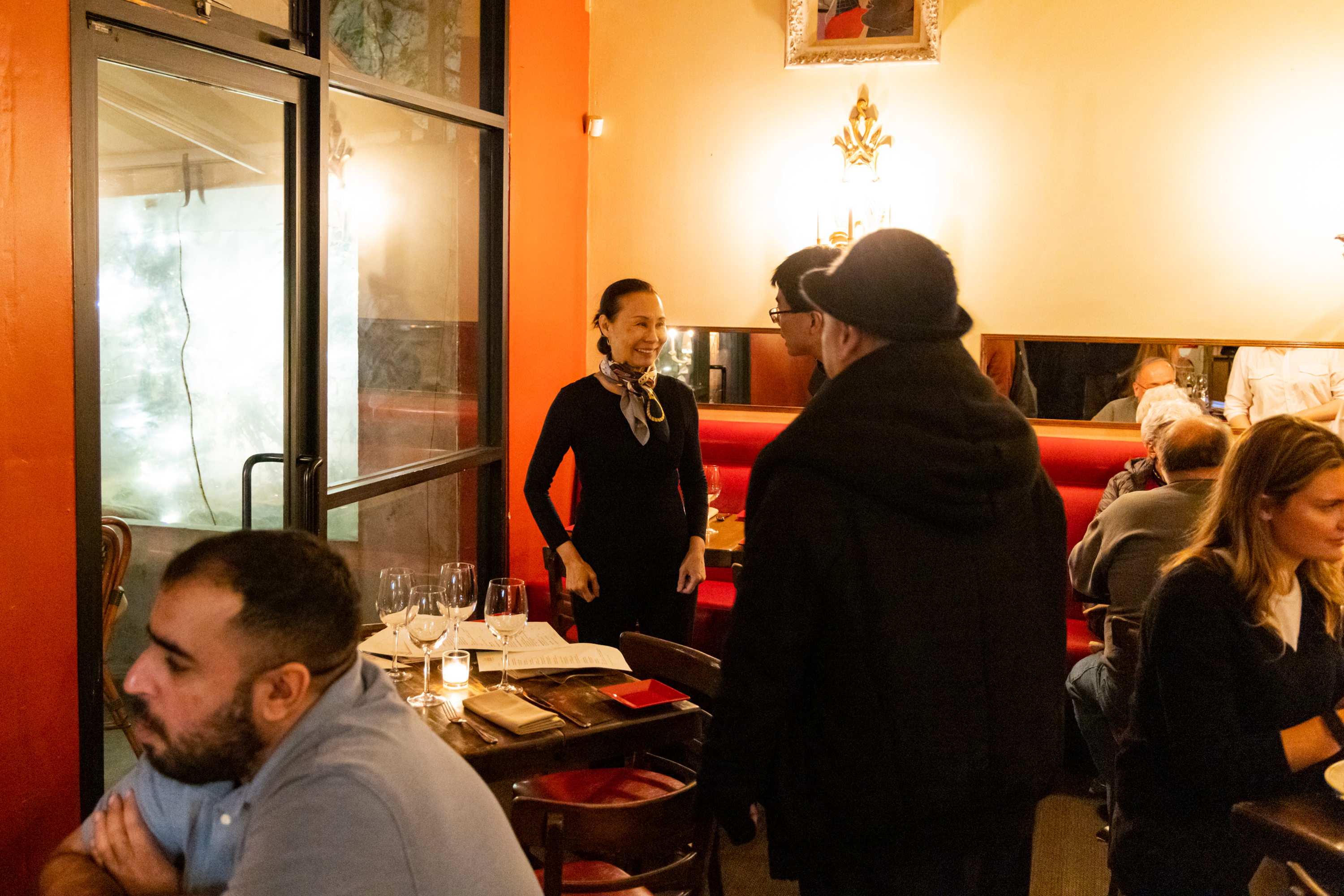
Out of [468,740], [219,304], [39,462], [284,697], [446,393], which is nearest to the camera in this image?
[284,697]

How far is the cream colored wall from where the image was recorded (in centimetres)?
461

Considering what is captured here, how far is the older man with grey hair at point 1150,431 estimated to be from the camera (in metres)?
3.88

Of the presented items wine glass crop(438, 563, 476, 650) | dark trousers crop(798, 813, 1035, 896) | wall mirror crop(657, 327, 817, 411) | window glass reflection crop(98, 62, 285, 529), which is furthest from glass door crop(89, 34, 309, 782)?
wall mirror crop(657, 327, 817, 411)

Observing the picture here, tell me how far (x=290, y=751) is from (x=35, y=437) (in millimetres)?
1600

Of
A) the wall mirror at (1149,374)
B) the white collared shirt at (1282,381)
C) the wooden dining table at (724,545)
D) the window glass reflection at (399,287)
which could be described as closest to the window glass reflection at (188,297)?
the window glass reflection at (399,287)

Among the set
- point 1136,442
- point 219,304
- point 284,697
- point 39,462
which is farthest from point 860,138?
point 284,697

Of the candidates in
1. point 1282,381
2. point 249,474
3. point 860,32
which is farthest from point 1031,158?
point 249,474

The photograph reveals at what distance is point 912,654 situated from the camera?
60.9 inches

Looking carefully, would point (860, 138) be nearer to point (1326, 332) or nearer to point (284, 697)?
point (1326, 332)

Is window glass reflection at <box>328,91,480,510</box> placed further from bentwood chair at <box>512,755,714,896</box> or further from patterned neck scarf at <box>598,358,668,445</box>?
bentwood chair at <box>512,755,714,896</box>

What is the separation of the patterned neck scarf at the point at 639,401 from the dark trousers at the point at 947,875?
1716 mm

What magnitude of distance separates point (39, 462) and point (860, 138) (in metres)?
3.85

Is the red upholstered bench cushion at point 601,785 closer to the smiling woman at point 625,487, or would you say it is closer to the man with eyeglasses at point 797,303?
the smiling woman at point 625,487

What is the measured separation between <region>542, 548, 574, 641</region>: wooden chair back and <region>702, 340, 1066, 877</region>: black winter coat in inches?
82.6
